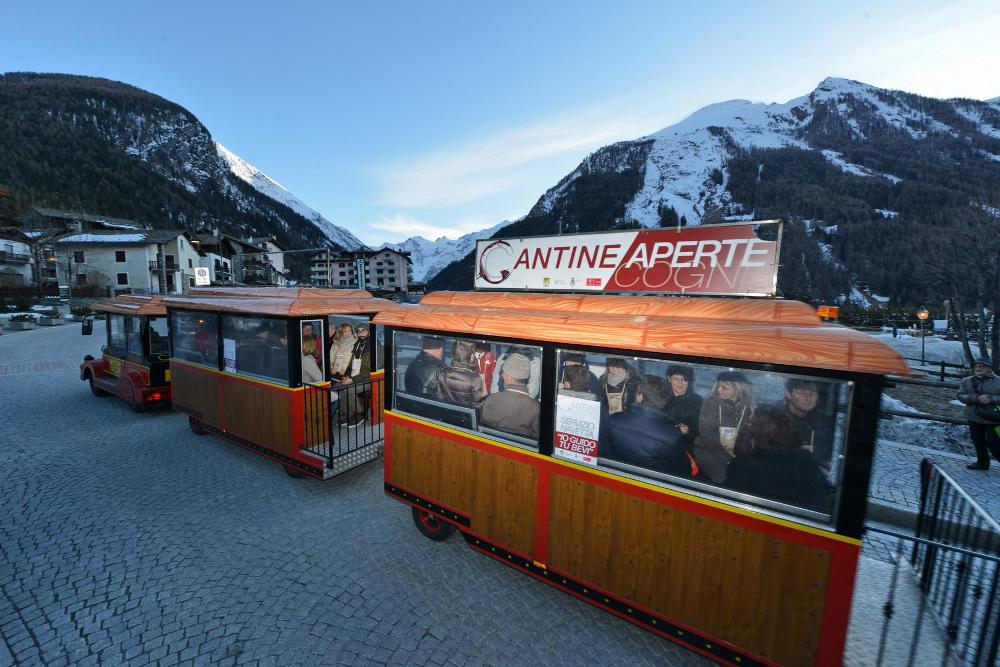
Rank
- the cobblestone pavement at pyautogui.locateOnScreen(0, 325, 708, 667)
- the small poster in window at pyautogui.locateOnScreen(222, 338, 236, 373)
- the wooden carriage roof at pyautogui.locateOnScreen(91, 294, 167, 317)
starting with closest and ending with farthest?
the cobblestone pavement at pyautogui.locateOnScreen(0, 325, 708, 667)
the small poster in window at pyautogui.locateOnScreen(222, 338, 236, 373)
the wooden carriage roof at pyautogui.locateOnScreen(91, 294, 167, 317)

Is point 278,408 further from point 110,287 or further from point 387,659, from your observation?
point 110,287

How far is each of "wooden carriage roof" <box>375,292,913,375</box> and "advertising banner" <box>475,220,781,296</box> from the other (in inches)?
8.2

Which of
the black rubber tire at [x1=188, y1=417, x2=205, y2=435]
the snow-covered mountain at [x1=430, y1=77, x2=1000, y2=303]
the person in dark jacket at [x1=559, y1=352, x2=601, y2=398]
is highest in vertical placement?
the snow-covered mountain at [x1=430, y1=77, x2=1000, y2=303]

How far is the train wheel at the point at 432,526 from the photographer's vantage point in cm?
537

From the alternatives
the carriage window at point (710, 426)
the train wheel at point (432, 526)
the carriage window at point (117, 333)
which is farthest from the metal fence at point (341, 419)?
the carriage window at point (117, 333)

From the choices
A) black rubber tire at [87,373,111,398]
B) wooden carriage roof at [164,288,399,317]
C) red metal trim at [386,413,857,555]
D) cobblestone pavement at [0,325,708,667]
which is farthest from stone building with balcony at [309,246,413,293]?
red metal trim at [386,413,857,555]

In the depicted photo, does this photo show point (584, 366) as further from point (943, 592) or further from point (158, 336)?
point (158, 336)

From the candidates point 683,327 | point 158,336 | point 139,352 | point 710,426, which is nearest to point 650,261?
point 683,327

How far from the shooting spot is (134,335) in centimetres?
1047

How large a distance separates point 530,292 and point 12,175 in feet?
473

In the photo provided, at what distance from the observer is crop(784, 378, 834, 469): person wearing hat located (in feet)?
9.45

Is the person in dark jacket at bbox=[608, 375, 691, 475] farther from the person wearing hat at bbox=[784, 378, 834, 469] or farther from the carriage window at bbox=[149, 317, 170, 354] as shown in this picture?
the carriage window at bbox=[149, 317, 170, 354]

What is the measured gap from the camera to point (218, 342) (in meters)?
7.83

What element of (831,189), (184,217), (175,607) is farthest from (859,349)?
(831,189)
